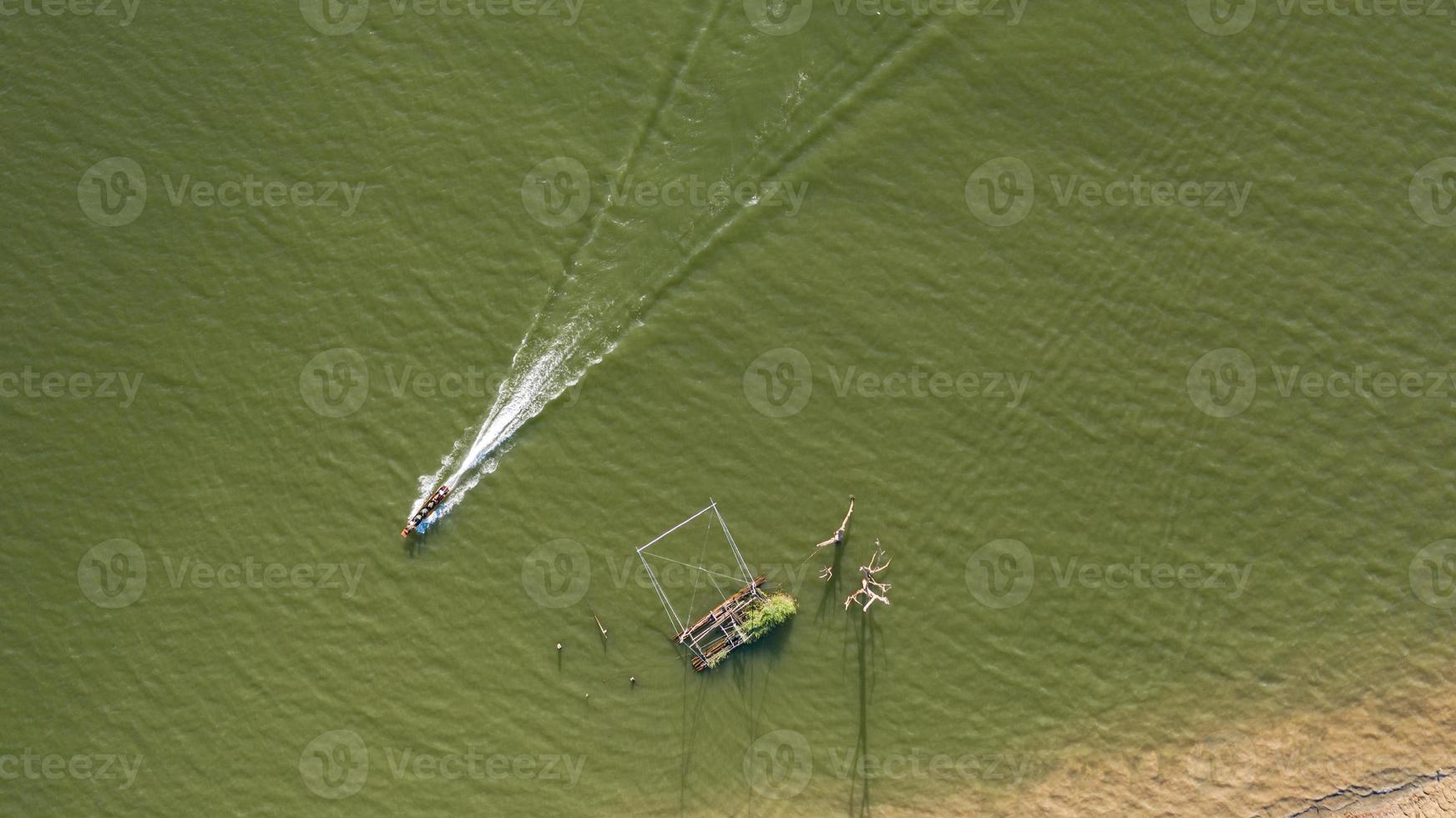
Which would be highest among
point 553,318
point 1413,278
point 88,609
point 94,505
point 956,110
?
point 956,110

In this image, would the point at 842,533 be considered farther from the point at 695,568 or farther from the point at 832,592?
the point at 695,568

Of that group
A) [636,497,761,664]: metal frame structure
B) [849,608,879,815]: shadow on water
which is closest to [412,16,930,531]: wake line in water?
[636,497,761,664]: metal frame structure

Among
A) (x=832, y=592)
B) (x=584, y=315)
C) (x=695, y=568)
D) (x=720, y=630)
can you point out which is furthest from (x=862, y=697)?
(x=584, y=315)

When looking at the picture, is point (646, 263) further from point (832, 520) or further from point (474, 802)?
point (474, 802)

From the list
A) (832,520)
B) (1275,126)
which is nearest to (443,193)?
(832,520)

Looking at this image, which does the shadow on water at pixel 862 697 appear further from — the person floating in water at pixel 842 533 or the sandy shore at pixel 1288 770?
the sandy shore at pixel 1288 770

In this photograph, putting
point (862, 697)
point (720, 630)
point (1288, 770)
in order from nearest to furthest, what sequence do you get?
point (1288, 770) < point (862, 697) < point (720, 630)
